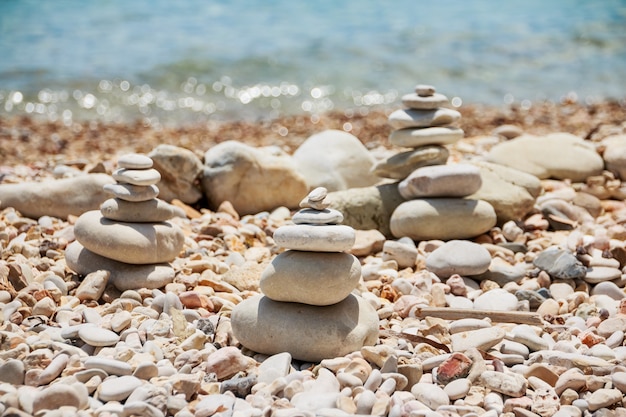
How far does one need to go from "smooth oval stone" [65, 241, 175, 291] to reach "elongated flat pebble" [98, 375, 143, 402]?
117 centimetres

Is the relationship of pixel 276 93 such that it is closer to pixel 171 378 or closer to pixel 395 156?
pixel 395 156

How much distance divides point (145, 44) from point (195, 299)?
11.1 meters

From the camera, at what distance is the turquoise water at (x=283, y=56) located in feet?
36.3

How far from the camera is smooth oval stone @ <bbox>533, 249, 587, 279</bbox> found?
13.5ft

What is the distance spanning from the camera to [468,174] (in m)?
4.88

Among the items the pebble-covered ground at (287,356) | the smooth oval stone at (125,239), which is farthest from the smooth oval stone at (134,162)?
the pebble-covered ground at (287,356)

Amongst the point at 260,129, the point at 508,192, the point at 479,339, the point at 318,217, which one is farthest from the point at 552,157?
the point at 260,129

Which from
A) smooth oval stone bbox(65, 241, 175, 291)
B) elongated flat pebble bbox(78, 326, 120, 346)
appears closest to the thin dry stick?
smooth oval stone bbox(65, 241, 175, 291)

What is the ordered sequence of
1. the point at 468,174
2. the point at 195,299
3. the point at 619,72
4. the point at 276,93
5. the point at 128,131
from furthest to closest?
the point at 619,72 < the point at 276,93 < the point at 128,131 < the point at 468,174 < the point at 195,299

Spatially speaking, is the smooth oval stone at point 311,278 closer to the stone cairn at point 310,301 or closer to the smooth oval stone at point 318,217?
the stone cairn at point 310,301

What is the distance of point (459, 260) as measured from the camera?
4203mm

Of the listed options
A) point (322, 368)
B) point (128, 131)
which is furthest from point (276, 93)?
point (322, 368)

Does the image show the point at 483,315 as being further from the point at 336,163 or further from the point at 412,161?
the point at 336,163

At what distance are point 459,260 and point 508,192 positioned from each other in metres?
1.23
